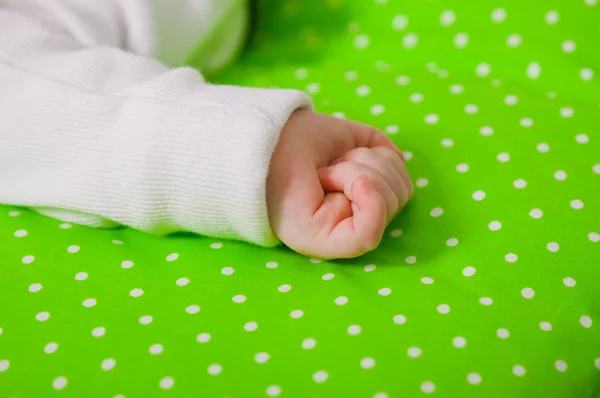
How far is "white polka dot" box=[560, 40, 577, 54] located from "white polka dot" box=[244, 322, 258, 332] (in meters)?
0.65

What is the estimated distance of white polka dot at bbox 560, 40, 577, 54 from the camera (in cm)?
103

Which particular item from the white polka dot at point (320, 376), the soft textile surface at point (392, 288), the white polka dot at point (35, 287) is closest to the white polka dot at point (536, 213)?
the soft textile surface at point (392, 288)

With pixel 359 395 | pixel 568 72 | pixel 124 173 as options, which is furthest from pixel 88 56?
pixel 568 72

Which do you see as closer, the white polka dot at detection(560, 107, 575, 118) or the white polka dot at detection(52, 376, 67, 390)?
the white polka dot at detection(52, 376, 67, 390)

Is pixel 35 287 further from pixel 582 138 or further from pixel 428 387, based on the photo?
pixel 582 138

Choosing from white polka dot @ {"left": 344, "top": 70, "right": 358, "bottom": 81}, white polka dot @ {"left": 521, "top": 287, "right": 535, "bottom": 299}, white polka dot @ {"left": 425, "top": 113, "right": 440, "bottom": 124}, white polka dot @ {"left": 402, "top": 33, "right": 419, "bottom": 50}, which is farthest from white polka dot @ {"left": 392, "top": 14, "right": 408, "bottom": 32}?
white polka dot @ {"left": 521, "top": 287, "right": 535, "bottom": 299}

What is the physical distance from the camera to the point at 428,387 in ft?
1.97

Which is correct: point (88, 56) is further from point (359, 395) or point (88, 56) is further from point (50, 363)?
point (359, 395)

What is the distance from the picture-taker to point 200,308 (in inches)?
27.0

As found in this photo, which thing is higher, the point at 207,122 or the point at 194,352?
the point at 207,122

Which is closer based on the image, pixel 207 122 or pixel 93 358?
pixel 93 358

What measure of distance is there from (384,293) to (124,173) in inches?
11.7

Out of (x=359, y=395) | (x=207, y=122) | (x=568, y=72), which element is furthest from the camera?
(x=568, y=72)

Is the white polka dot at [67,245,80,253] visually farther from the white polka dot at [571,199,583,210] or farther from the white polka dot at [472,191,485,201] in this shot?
the white polka dot at [571,199,583,210]
